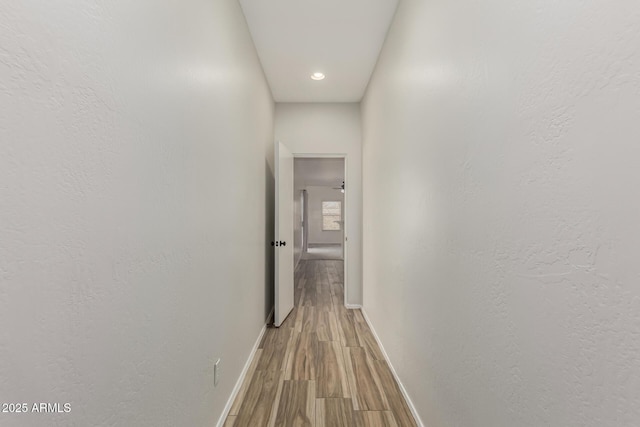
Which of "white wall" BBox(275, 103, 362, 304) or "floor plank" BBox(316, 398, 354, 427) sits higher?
"white wall" BBox(275, 103, 362, 304)

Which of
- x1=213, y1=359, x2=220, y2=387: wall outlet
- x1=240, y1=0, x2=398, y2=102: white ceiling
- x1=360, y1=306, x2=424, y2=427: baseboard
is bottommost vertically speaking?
x1=360, y1=306, x2=424, y2=427: baseboard

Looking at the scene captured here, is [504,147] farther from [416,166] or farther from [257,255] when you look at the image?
[257,255]

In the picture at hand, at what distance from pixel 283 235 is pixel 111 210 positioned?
275 centimetres

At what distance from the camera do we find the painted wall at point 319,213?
40.3 feet

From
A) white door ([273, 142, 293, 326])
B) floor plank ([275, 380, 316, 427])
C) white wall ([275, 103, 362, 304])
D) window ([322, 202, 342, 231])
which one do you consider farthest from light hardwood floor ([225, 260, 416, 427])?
window ([322, 202, 342, 231])

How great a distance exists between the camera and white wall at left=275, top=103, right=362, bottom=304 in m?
4.04

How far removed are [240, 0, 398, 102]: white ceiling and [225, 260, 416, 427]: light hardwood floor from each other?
267cm

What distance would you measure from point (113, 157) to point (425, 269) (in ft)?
4.73

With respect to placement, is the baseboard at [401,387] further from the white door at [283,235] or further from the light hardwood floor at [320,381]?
the white door at [283,235]

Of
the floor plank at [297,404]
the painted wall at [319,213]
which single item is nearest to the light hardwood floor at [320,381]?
the floor plank at [297,404]

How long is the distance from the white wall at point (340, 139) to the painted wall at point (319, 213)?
26.4 feet

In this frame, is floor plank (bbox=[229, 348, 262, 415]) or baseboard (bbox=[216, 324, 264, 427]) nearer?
baseboard (bbox=[216, 324, 264, 427])

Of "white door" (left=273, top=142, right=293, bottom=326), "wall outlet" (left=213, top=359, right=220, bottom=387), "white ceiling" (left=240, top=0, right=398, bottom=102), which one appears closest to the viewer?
"wall outlet" (left=213, top=359, right=220, bottom=387)

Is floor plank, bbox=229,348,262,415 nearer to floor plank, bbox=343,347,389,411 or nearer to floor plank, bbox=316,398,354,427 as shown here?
floor plank, bbox=316,398,354,427
